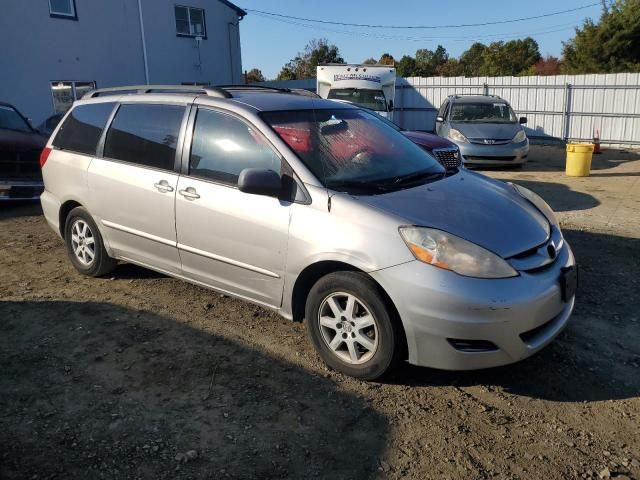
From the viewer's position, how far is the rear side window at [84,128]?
16.2 feet

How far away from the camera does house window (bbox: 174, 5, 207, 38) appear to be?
20.5m

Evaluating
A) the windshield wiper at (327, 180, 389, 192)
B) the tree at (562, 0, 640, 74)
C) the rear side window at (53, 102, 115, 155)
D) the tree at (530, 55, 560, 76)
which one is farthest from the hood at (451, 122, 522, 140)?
the tree at (530, 55, 560, 76)

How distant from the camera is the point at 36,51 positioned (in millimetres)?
15898

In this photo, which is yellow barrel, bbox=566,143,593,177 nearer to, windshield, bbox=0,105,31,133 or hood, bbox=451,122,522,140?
hood, bbox=451,122,522,140

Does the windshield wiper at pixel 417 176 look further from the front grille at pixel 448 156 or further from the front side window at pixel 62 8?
the front side window at pixel 62 8

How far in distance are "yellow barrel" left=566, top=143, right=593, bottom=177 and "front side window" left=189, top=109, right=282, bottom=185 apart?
31.0 ft

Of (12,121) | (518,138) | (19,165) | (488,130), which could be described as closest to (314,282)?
(19,165)

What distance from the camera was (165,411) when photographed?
3117mm

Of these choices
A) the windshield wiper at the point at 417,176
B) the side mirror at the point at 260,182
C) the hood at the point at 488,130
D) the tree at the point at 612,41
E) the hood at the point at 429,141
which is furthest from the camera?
the tree at the point at 612,41

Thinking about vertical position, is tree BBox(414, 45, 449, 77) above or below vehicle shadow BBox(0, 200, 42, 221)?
above

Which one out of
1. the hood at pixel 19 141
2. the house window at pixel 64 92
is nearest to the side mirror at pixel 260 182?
the hood at pixel 19 141

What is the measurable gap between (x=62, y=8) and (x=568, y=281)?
17908 millimetres

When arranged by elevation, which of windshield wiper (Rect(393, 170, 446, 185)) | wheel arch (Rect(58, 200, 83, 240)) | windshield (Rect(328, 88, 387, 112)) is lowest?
wheel arch (Rect(58, 200, 83, 240))

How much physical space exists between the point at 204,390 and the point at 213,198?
138 centimetres
